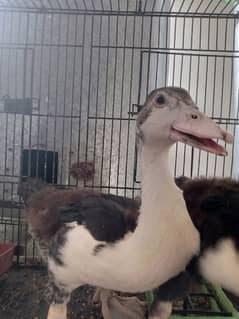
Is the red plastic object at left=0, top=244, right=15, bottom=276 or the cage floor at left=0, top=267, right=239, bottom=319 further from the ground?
the red plastic object at left=0, top=244, right=15, bottom=276

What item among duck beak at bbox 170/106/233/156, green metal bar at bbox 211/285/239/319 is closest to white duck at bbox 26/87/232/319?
duck beak at bbox 170/106/233/156

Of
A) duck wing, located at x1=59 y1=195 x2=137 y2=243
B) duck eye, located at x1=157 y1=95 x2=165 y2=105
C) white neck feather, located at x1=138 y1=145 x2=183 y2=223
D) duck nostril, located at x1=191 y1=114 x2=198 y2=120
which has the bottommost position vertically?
duck wing, located at x1=59 y1=195 x2=137 y2=243

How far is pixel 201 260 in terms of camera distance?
0.94 m

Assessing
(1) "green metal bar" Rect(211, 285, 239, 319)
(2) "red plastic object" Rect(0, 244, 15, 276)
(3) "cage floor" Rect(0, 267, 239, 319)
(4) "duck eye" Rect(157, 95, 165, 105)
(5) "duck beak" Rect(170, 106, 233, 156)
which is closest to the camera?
(5) "duck beak" Rect(170, 106, 233, 156)

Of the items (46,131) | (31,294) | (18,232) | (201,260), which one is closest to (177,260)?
(201,260)

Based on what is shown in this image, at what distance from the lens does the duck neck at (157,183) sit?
3.02 ft

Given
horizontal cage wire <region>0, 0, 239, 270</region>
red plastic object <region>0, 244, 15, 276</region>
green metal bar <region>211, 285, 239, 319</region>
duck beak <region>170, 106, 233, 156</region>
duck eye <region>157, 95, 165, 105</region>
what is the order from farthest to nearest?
horizontal cage wire <region>0, 0, 239, 270</region>, red plastic object <region>0, 244, 15, 276</region>, green metal bar <region>211, 285, 239, 319</region>, duck eye <region>157, 95, 165, 105</region>, duck beak <region>170, 106, 233, 156</region>

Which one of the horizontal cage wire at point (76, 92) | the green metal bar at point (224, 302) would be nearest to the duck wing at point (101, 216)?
the green metal bar at point (224, 302)

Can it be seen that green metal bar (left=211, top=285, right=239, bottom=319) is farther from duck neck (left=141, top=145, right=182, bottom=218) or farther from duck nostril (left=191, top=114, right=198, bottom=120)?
duck nostril (left=191, top=114, right=198, bottom=120)

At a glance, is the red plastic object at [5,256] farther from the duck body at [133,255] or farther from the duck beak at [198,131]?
the duck beak at [198,131]

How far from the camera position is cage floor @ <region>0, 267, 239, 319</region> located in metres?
1.46

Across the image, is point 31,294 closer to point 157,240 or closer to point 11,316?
point 11,316

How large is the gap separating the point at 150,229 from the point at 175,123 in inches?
9.8

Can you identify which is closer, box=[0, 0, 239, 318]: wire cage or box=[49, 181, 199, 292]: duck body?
box=[49, 181, 199, 292]: duck body
